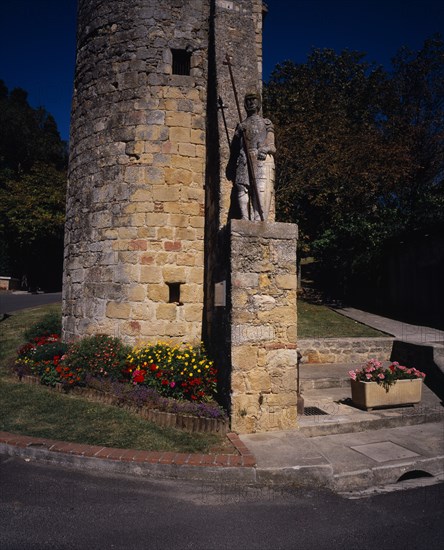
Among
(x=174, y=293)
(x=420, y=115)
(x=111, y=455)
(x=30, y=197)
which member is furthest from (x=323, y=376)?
(x=30, y=197)

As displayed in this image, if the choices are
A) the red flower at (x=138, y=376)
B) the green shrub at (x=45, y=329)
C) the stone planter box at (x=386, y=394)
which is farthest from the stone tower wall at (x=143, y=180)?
the stone planter box at (x=386, y=394)

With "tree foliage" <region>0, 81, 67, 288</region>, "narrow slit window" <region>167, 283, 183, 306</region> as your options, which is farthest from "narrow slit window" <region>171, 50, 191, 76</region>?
"tree foliage" <region>0, 81, 67, 288</region>

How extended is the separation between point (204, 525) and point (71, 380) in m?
4.08

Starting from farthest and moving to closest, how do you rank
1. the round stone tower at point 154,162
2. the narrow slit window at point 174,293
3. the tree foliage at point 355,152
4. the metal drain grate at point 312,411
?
the tree foliage at point 355,152, the narrow slit window at point 174,293, the round stone tower at point 154,162, the metal drain grate at point 312,411

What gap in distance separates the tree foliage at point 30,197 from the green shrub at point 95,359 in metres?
20.3

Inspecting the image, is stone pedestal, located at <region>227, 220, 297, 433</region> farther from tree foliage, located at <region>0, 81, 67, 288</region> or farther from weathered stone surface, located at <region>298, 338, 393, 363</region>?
tree foliage, located at <region>0, 81, 67, 288</region>

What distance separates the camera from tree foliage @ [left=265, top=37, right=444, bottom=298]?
52.2 feet

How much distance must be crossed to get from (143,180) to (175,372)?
12.1 feet

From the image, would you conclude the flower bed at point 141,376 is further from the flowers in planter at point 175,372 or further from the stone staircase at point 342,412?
the stone staircase at point 342,412

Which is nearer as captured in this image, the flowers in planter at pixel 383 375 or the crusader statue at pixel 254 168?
the crusader statue at pixel 254 168

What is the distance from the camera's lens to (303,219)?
19.4m

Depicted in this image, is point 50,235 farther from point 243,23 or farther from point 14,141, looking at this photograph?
point 243,23

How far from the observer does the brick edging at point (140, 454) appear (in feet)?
14.3

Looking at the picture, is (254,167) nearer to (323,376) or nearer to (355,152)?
(323,376)
